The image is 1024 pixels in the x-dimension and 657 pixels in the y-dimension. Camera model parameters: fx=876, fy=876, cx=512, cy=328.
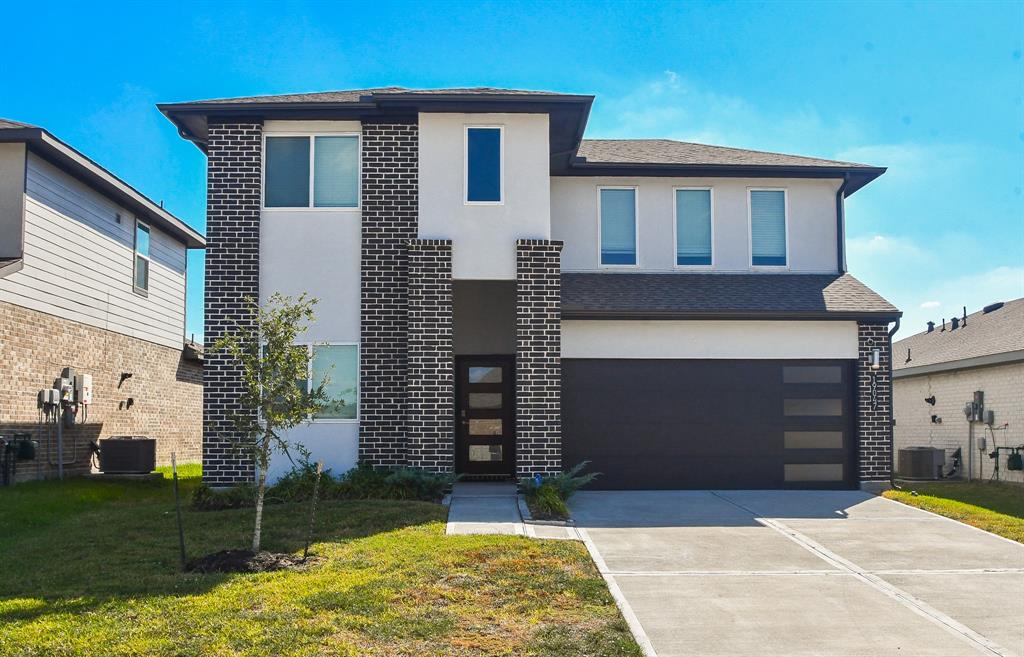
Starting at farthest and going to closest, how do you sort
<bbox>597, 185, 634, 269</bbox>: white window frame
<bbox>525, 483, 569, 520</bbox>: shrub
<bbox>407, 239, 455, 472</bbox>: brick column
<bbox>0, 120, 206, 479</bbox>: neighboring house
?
<bbox>597, 185, 634, 269</bbox>: white window frame
<bbox>0, 120, 206, 479</bbox>: neighboring house
<bbox>407, 239, 455, 472</bbox>: brick column
<bbox>525, 483, 569, 520</bbox>: shrub

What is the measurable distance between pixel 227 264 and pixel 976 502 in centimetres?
1235

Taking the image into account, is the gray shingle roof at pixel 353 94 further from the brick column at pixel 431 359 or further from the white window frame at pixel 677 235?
the white window frame at pixel 677 235

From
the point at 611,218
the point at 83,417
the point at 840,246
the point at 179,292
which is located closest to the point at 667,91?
the point at 611,218

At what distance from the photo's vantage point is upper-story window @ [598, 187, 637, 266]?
15.7m

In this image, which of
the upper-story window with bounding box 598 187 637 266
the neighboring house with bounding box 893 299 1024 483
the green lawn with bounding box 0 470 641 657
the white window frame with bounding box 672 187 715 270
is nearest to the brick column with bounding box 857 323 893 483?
the white window frame with bounding box 672 187 715 270

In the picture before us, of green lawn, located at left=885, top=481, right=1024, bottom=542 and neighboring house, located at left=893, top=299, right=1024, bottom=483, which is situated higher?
neighboring house, located at left=893, top=299, right=1024, bottom=483

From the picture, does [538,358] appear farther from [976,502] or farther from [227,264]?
[976,502]

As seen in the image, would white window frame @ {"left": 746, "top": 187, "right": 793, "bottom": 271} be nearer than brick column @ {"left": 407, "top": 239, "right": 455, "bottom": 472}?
No

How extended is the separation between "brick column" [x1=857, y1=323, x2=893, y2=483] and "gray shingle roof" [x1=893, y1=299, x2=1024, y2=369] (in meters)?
4.07

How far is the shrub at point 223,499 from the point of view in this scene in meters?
11.9

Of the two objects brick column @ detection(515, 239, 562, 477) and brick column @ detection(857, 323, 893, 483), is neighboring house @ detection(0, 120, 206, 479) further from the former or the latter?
brick column @ detection(857, 323, 893, 483)

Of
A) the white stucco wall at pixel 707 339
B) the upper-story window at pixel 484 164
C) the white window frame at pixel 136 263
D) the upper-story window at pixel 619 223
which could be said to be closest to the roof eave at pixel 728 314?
the white stucco wall at pixel 707 339

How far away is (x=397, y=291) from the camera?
1368 centimetres

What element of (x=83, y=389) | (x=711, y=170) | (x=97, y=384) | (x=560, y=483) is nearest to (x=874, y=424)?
(x=711, y=170)
